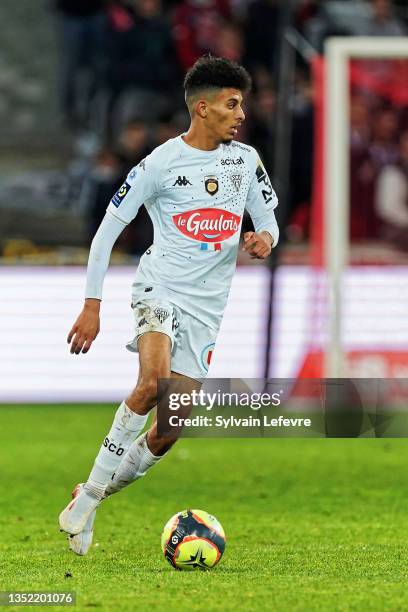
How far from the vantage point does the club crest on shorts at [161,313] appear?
21.9 feet

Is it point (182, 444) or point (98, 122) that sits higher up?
point (98, 122)

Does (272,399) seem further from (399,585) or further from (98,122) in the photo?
(98,122)

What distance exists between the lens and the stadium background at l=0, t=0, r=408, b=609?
750cm

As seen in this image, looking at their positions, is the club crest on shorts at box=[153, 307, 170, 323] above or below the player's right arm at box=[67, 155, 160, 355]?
below

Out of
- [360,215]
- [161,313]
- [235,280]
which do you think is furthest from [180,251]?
[360,215]

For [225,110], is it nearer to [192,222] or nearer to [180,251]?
[192,222]

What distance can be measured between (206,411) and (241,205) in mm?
1194

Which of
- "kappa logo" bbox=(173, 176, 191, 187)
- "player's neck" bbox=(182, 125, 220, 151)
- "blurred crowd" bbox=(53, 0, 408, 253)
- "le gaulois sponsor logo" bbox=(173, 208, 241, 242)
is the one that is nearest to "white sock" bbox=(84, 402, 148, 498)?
"le gaulois sponsor logo" bbox=(173, 208, 241, 242)

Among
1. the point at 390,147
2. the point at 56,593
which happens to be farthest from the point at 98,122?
the point at 56,593

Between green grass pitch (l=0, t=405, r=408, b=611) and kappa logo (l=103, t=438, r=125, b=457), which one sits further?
kappa logo (l=103, t=438, r=125, b=457)

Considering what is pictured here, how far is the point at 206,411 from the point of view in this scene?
6215mm

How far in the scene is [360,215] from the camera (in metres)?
15.3

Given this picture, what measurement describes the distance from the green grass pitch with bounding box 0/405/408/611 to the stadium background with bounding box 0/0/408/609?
28mm

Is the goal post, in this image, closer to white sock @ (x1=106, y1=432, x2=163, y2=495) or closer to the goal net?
the goal net
